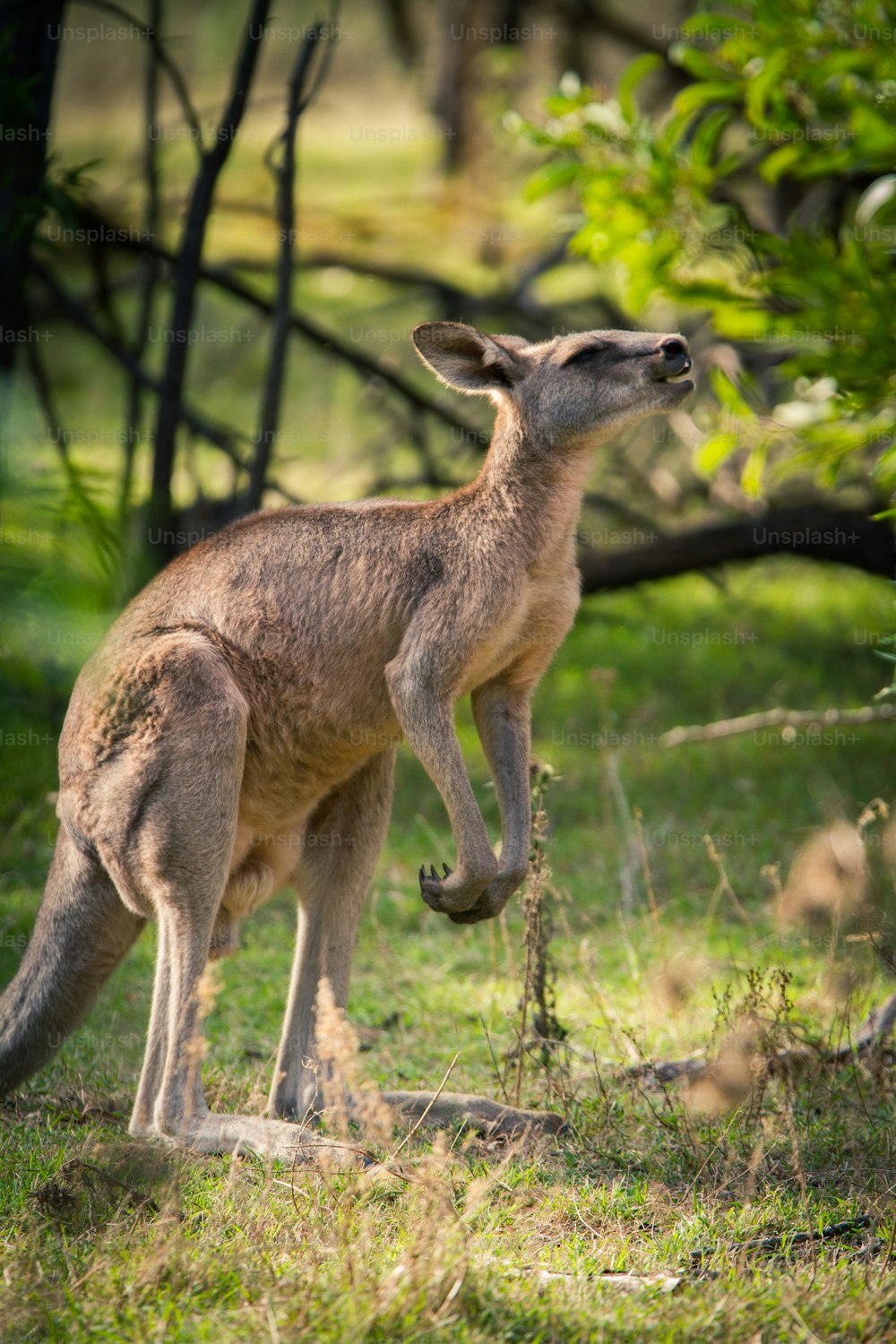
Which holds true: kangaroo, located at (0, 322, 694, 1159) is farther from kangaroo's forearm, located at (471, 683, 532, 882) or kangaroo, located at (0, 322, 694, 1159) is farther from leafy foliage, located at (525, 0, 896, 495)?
leafy foliage, located at (525, 0, 896, 495)

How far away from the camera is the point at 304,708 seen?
12.1 feet

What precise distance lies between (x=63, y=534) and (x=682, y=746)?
488 cm

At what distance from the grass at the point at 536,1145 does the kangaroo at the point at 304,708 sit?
10.2 inches

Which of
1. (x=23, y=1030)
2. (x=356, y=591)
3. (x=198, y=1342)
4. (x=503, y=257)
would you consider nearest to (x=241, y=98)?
(x=356, y=591)

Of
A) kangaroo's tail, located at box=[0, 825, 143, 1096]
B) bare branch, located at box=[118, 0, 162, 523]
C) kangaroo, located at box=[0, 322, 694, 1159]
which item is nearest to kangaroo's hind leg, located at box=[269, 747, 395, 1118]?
kangaroo, located at box=[0, 322, 694, 1159]

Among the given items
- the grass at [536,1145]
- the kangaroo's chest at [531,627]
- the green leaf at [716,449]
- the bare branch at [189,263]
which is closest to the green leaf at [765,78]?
the green leaf at [716,449]

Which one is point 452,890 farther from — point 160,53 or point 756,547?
point 756,547

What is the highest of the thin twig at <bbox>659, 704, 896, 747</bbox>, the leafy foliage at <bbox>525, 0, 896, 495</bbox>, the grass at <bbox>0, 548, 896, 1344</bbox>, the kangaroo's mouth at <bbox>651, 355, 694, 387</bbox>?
the leafy foliage at <bbox>525, 0, 896, 495</bbox>

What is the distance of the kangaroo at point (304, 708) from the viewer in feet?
11.6

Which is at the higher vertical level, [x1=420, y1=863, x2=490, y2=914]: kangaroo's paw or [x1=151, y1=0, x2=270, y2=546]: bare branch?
[x1=151, y1=0, x2=270, y2=546]: bare branch

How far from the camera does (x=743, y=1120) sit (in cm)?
364

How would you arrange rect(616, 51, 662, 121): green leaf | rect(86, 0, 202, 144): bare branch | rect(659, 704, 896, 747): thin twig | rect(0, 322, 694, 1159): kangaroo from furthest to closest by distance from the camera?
rect(86, 0, 202, 144): bare branch < rect(616, 51, 662, 121): green leaf < rect(659, 704, 896, 747): thin twig < rect(0, 322, 694, 1159): kangaroo

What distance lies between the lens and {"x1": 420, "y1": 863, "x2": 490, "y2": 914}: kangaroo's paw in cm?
354

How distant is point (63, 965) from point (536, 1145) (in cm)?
133
